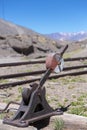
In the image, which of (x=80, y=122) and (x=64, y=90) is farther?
(x=64, y=90)

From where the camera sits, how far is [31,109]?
529 centimetres

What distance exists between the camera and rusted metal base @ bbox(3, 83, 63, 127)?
515 centimetres

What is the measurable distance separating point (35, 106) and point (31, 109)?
0.10 meters

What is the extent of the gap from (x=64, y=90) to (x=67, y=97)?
4.77ft

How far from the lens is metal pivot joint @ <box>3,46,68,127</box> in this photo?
5.18 meters

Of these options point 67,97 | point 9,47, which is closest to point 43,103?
point 67,97

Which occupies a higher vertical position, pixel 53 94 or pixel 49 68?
pixel 49 68

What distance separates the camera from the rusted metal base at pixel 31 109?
5148 mm

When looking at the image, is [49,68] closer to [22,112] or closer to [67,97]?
[22,112]

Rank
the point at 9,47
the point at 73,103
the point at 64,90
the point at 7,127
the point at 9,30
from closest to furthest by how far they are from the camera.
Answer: the point at 7,127, the point at 73,103, the point at 64,90, the point at 9,47, the point at 9,30

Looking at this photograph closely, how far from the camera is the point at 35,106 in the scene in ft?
17.6

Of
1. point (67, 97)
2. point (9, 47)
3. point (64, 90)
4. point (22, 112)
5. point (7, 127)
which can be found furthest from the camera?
point (9, 47)

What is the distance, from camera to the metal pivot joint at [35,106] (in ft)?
17.0

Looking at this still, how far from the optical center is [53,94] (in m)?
10.6
